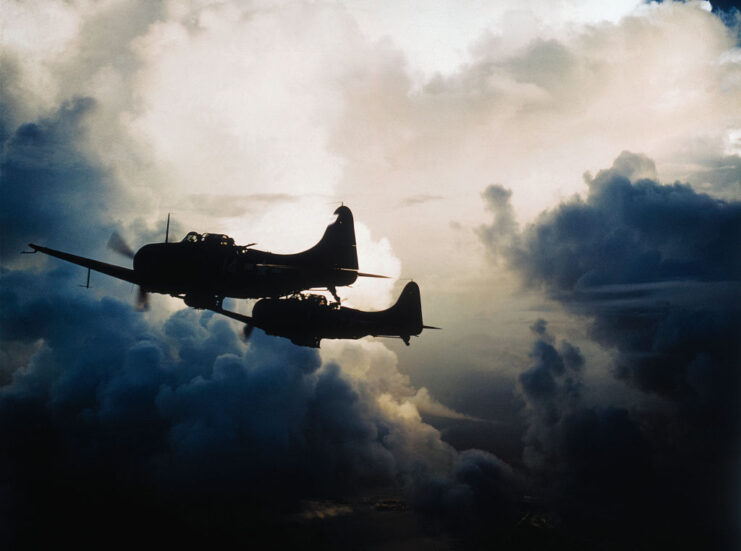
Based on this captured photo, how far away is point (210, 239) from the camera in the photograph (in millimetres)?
31250

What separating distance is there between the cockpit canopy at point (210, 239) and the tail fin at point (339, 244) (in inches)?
449

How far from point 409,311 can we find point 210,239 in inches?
1189

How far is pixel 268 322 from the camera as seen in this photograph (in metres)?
40.6

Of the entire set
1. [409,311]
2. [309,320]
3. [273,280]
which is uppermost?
[273,280]

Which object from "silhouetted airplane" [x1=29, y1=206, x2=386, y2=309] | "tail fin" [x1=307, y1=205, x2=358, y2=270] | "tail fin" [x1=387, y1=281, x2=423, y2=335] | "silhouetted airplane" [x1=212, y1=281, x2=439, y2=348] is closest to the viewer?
"silhouetted airplane" [x1=29, y1=206, x2=386, y2=309]

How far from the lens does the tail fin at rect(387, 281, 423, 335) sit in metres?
51.8

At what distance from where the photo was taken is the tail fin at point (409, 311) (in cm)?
5175

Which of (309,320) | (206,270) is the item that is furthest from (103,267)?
(309,320)

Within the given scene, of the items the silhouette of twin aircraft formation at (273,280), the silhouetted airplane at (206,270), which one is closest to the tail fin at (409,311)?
the silhouette of twin aircraft formation at (273,280)

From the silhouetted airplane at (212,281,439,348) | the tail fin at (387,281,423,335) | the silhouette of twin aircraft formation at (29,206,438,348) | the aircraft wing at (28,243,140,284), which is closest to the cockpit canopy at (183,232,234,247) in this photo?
the silhouette of twin aircraft formation at (29,206,438,348)

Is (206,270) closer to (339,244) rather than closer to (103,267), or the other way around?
(103,267)

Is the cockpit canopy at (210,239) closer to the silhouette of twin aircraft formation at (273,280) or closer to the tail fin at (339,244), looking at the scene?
the silhouette of twin aircraft formation at (273,280)

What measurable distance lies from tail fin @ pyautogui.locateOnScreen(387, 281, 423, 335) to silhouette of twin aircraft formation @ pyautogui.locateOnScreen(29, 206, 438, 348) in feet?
0.46

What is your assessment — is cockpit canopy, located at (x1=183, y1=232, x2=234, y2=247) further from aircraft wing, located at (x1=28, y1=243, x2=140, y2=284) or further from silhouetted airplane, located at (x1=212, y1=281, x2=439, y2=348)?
silhouetted airplane, located at (x1=212, y1=281, x2=439, y2=348)
